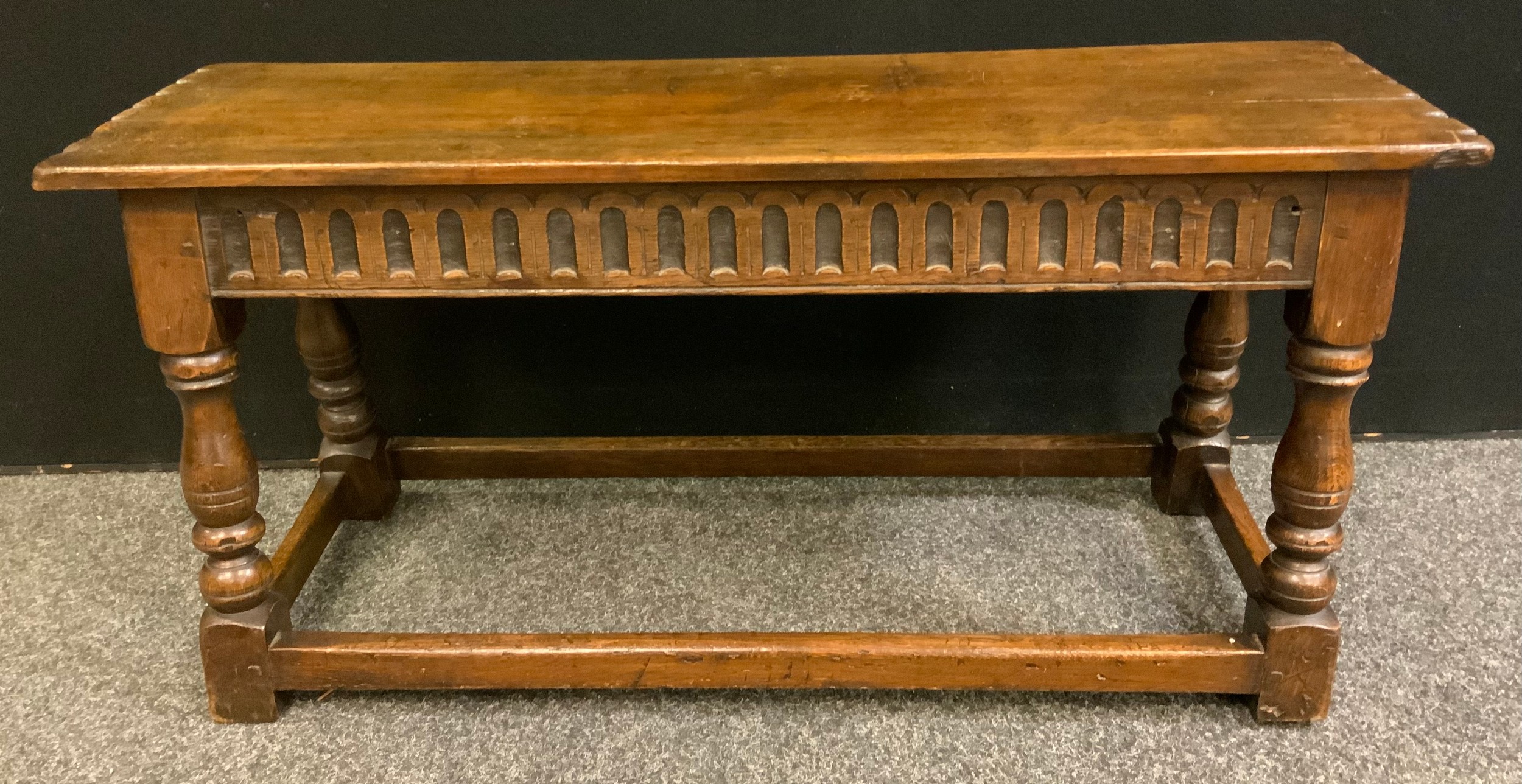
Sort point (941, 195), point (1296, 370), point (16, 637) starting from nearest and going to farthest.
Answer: point (941, 195), point (1296, 370), point (16, 637)

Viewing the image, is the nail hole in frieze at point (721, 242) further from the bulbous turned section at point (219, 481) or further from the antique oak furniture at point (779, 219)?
the bulbous turned section at point (219, 481)

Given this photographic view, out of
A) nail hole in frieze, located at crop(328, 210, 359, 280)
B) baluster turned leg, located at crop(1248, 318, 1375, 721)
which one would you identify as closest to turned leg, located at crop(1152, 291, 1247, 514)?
baluster turned leg, located at crop(1248, 318, 1375, 721)

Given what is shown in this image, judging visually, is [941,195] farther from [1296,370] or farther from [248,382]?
[248,382]

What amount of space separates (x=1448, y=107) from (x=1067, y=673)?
4.00 ft

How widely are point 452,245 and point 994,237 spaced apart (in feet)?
2.02

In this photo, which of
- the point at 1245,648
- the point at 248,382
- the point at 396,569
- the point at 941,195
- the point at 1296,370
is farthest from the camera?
the point at 248,382

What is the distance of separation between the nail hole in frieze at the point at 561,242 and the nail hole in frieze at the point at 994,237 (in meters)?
0.46

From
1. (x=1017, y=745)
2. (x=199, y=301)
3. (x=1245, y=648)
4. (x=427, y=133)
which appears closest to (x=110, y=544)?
(x=199, y=301)

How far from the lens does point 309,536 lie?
1960 mm

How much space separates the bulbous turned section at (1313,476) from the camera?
1515 mm

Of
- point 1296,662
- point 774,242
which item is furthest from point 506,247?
point 1296,662

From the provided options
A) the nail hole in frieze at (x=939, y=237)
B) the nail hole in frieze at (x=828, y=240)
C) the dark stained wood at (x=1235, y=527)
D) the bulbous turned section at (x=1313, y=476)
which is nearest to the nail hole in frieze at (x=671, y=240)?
the nail hole in frieze at (x=828, y=240)

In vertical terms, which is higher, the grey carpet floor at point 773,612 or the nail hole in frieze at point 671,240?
the nail hole in frieze at point 671,240

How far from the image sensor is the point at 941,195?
1.43m
